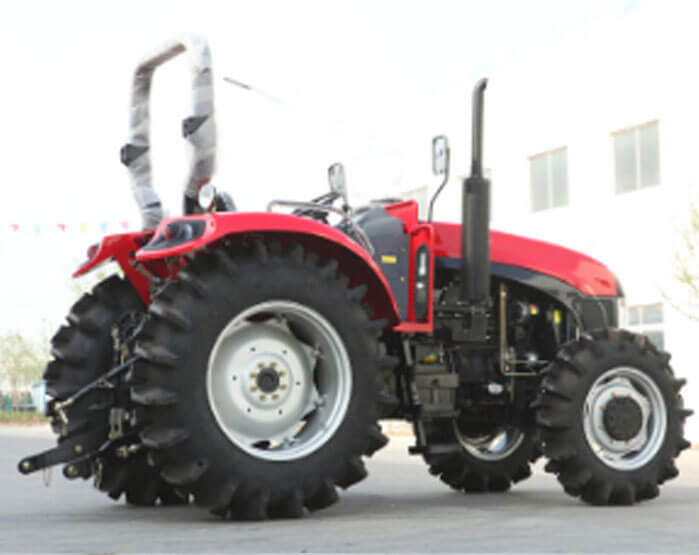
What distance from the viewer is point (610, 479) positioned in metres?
7.60

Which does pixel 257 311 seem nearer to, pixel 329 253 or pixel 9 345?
pixel 329 253

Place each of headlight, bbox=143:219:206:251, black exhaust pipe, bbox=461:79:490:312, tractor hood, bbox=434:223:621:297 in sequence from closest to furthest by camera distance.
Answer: headlight, bbox=143:219:206:251
black exhaust pipe, bbox=461:79:490:312
tractor hood, bbox=434:223:621:297

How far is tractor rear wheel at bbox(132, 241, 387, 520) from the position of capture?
20.2ft

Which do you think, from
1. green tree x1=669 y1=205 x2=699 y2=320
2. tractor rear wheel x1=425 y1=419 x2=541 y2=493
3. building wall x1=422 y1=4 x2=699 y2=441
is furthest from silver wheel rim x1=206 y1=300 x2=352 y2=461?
building wall x1=422 y1=4 x2=699 y2=441

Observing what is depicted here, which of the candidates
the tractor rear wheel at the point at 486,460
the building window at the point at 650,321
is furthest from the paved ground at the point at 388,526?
the building window at the point at 650,321

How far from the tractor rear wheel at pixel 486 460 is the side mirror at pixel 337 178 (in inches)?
78.5

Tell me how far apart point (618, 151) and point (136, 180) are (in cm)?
1854

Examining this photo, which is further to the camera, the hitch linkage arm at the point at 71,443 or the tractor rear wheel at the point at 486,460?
the tractor rear wheel at the point at 486,460

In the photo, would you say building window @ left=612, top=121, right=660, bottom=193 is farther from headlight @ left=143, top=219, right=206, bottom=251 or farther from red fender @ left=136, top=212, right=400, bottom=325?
headlight @ left=143, top=219, right=206, bottom=251

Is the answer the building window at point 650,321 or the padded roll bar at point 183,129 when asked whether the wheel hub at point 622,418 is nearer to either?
the padded roll bar at point 183,129

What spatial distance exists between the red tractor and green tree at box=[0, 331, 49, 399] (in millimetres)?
56613

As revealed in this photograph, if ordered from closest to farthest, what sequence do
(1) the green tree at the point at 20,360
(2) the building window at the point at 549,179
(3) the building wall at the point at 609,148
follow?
(3) the building wall at the point at 609,148
(2) the building window at the point at 549,179
(1) the green tree at the point at 20,360

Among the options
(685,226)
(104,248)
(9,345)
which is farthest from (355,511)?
(9,345)

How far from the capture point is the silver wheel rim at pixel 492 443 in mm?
9148
